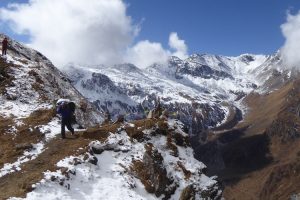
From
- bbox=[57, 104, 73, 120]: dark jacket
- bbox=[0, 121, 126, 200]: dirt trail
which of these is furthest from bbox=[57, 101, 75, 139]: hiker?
bbox=[0, 121, 126, 200]: dirt trail

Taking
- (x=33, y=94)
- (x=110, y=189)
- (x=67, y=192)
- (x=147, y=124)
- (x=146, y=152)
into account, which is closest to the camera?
(x=67, y=192)

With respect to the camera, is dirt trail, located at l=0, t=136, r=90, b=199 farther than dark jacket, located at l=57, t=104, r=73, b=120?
No

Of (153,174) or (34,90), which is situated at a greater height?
(34,90)

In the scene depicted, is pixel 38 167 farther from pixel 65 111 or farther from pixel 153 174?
pixel 153 174

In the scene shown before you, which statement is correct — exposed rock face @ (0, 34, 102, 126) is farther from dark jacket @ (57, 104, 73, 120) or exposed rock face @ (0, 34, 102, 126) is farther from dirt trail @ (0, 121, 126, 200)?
dark jacket @ (57, 104, 73, 120)

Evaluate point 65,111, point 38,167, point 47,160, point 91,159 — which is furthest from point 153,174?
point 38,167

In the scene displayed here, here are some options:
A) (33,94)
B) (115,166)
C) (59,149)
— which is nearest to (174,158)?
(115,166)

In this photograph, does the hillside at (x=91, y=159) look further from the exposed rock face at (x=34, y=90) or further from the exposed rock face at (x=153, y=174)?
the exposed rock face at (x=34, y=90)

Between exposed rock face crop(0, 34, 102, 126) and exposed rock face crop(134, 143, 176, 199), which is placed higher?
exposed rock face crop(0, 34, 102, 126)

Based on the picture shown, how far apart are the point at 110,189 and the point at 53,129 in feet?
43.6

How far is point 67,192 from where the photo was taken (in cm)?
3622

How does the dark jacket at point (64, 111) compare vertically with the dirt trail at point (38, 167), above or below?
above

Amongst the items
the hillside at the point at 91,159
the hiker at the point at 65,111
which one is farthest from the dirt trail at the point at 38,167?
the hiker at the point at 65,111

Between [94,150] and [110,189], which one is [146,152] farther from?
[110,189]
